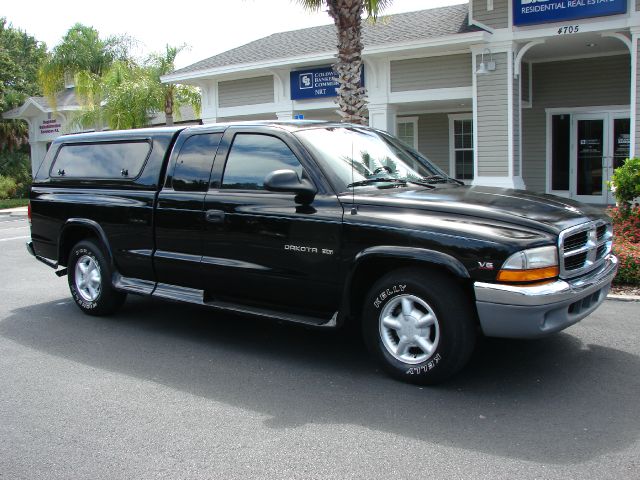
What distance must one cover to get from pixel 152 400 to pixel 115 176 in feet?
9.27

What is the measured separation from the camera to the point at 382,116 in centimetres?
1717

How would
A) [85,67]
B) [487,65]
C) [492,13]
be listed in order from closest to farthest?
[492,13], [487,65], [85,67]

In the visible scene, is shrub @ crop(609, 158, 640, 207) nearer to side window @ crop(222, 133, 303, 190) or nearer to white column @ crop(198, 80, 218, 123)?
side window @ crop(222, 133, 303, 190)

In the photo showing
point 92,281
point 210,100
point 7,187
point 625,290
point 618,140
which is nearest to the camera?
point 92,281

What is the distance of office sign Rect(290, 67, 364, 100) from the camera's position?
18.2 meters

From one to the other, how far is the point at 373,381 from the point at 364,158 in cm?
184

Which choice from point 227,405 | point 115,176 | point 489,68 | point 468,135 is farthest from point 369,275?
point 468,135

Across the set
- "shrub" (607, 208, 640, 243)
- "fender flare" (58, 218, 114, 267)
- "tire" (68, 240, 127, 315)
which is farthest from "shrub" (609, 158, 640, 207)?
"fender flare" (58, 218, 114, 267)

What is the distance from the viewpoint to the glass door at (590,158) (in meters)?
16.4

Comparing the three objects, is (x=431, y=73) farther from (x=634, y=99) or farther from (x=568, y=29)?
(x=634, y=99)

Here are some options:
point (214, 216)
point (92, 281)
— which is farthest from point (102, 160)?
point (214, 216)

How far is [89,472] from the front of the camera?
3.65 meters

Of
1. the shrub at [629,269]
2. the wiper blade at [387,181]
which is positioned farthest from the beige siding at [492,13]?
the wiper blade at [387,181]

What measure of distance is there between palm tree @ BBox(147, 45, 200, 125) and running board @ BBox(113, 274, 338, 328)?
63.1ft
